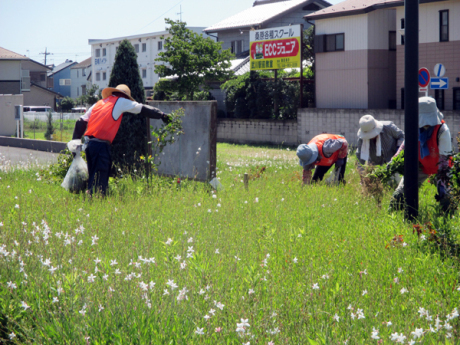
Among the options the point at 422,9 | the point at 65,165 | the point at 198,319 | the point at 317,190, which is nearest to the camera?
the point at 198,319

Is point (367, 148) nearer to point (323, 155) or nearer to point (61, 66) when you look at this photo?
point (323, 155)

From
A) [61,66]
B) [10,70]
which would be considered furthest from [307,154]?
[61,66]

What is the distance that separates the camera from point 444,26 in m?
20.8

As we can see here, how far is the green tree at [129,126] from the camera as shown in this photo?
1016cm

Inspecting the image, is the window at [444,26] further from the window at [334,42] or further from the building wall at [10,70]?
the building wall at [10,70]

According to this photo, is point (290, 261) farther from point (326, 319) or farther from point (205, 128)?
point (205, 128)

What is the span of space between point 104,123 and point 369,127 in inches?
158

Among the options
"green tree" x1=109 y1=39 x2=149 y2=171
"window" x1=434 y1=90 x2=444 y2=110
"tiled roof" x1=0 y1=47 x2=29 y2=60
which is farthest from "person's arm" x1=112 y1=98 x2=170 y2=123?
"tiled roof" x1=0 y1=47 x2=29 y2=60

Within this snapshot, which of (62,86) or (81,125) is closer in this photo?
(81,125)

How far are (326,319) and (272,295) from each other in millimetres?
450

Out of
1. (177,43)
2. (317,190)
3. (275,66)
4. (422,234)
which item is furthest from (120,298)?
(177,43)

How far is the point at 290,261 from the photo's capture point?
170 inches

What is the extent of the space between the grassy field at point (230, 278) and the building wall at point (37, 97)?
59.9 meters

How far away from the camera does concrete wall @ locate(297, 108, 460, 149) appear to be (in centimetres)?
2020
